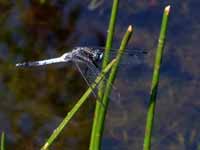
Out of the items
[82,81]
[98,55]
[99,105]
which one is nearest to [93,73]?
[98,55]

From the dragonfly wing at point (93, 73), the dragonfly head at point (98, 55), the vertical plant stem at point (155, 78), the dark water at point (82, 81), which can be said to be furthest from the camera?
the dark water at point (82, 81)

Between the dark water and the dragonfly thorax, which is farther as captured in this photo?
the dark water

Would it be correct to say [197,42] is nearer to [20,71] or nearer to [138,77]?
[138,77]

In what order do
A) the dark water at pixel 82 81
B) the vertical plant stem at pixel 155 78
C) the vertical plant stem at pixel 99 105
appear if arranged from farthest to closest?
the dark water at pixel 82 81, the vertical plant stem at pixel 99 105, the vertical plant stem at pixel 155 78

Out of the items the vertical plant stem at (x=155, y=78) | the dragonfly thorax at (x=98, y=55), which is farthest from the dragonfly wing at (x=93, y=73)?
the vertical plant stem at (x=155, y=78)

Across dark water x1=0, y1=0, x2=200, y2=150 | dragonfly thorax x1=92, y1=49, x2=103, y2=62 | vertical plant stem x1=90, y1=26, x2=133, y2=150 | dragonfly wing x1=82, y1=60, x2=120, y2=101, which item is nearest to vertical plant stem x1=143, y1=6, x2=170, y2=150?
vertical plant stem x1=90, y1=26, x2=133, y2=150

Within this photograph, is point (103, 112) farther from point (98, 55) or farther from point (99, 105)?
point (98, 55)

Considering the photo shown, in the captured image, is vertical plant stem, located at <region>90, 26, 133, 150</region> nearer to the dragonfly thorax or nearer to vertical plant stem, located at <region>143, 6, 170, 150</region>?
vertical plant stem, located at <region>143, 6, 170, 150</region>

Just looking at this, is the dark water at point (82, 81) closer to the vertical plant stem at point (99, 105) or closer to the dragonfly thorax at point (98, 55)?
the dragonfly thorax at point (98, 55)
